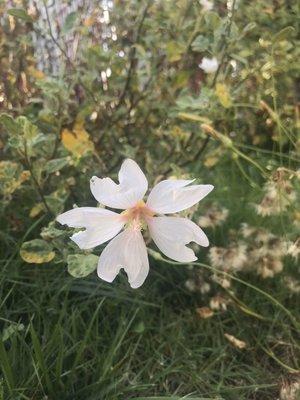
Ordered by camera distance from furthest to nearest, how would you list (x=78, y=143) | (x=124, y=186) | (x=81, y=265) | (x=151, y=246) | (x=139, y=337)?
(x=151, y=246) → (x=78, y=143) → (x=139, y=337) → (x=81, y=265) → (x=124, y=186)

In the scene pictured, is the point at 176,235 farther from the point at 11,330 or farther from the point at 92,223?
the point at 11,330

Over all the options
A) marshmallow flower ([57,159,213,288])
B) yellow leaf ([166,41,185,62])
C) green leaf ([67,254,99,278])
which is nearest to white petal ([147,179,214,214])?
marshmallow flower ([57,159,213,288])

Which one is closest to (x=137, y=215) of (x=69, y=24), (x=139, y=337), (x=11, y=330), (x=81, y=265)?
(x=81, y=265)

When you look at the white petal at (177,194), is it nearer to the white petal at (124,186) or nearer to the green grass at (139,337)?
the white petal at (124,186)

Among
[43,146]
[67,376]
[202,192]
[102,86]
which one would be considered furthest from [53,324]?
[102,86]

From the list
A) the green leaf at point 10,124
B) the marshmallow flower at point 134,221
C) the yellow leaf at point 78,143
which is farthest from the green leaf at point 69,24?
the marshmallow flower at point 134,221

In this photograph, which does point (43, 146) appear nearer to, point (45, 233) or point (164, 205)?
point (45, 233)

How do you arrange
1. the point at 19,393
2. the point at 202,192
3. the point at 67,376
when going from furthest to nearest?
1. the point at 67,376
2. the point at 19,393
3. the point at 202,192
